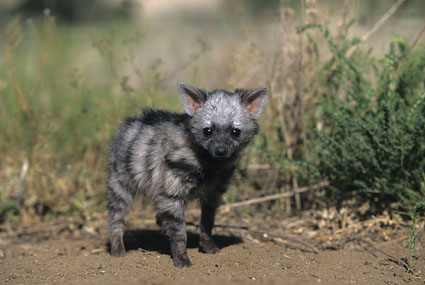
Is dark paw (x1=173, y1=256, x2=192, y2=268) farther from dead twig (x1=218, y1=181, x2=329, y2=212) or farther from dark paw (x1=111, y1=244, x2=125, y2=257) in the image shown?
dead twig (x1=218, y1=181, x2=329, y2=212)

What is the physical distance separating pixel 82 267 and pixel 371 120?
10.9ft

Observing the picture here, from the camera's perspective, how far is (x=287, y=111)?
614 cm

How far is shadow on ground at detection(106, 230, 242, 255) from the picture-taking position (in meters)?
5.16

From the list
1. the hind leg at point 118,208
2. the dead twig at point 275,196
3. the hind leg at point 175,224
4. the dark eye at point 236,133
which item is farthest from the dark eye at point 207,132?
the dead twig at point 275,196

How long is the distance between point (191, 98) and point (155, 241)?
192 cm

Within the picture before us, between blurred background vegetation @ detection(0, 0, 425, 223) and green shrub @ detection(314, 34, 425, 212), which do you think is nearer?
green shrub @ detection(314, 34, 425, 212)

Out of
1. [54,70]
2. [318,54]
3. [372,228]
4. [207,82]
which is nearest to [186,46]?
[207,82]

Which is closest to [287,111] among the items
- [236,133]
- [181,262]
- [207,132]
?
[236,133]

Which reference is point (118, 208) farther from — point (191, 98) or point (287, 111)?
point (287, 111)

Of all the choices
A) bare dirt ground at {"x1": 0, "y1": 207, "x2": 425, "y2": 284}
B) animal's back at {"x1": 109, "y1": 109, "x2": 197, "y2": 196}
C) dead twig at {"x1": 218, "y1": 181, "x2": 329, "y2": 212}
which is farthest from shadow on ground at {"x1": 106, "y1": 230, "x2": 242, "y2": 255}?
animal's back at {"x1": 109, "y1": 109, "x2": 197, "y2": 196}

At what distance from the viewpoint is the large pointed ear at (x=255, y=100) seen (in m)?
4.43

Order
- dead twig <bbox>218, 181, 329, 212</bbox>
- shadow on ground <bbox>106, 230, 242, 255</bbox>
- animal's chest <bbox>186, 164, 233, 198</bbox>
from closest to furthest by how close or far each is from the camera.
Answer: animal's chest <bbox>186, 164, 233, 198</bbox> < shadow on ground <bbox>106, 230, 242, 255</bbox> < dead twig <bbox>218, 181, 329, 212</bbox>

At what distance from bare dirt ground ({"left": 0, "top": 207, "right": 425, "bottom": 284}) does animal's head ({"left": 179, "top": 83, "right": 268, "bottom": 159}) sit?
1080 mm

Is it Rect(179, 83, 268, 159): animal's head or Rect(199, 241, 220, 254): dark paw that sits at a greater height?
Rect(179, 83, 268, 159): animal's head
